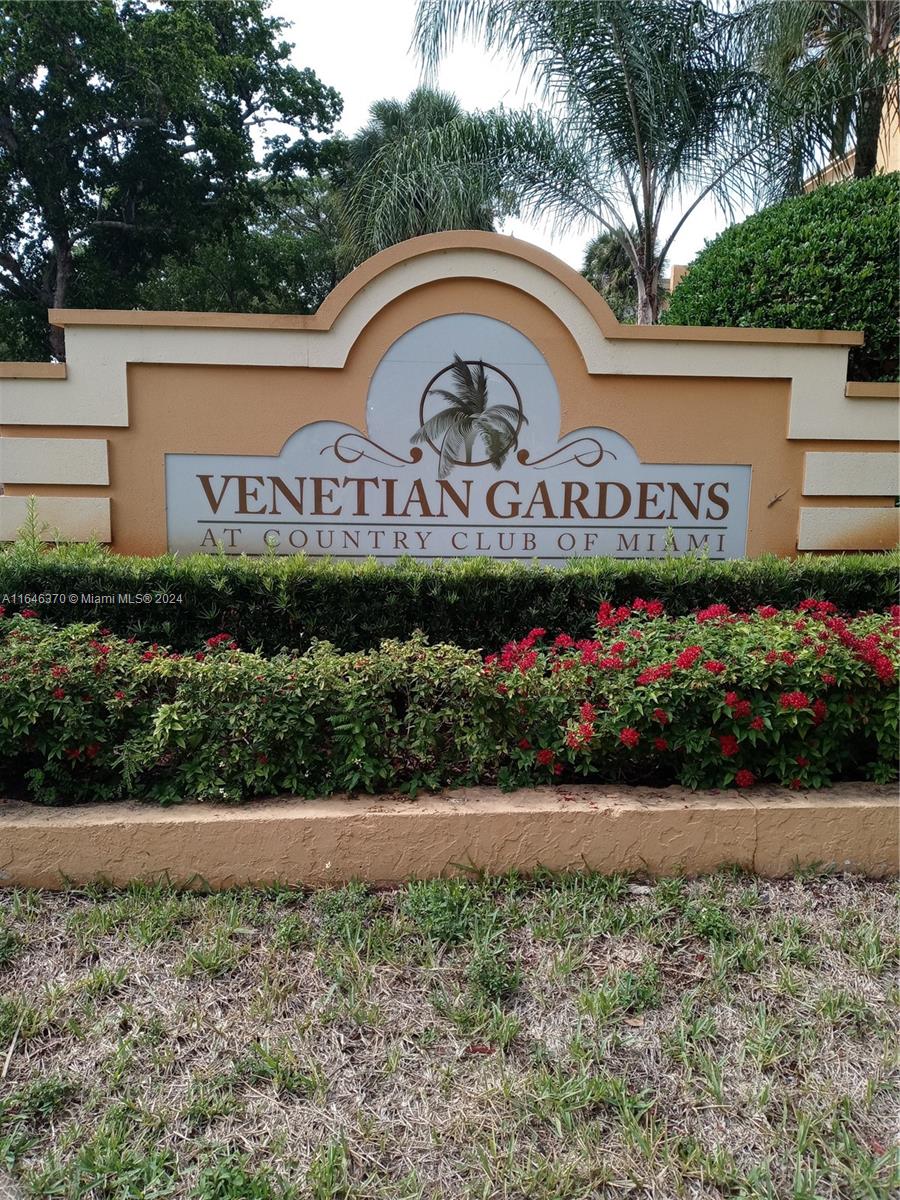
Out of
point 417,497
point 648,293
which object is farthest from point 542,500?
point 648,293

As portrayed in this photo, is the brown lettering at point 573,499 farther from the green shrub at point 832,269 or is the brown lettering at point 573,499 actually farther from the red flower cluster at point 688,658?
the red flower cluster at point 688,658

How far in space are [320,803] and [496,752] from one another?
2.37 feet

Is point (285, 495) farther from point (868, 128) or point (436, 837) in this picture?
point (868, 128)

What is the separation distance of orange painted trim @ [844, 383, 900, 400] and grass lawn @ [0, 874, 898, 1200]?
3.71 m

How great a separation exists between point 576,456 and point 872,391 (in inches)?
81.9

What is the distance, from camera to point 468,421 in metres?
5.43

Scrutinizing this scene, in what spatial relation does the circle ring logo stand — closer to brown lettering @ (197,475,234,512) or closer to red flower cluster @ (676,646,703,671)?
brown lettering @ (197,475,234,512)

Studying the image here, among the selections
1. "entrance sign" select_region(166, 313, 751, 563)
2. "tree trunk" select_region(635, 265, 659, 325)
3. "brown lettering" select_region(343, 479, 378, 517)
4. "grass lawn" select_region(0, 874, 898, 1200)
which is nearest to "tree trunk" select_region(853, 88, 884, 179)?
"tree trunk" select_region(635, 265, 659, 325)

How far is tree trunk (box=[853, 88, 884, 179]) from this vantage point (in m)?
7.64

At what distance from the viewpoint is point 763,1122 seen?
2107 millimetres

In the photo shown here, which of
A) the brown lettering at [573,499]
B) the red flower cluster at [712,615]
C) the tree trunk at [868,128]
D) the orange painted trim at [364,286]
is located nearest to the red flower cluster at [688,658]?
the red flower cluster at [712,615]

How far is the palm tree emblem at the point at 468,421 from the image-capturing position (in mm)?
5398

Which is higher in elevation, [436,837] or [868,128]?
[868,128]

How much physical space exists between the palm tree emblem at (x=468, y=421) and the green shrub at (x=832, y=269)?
7.41 ft
